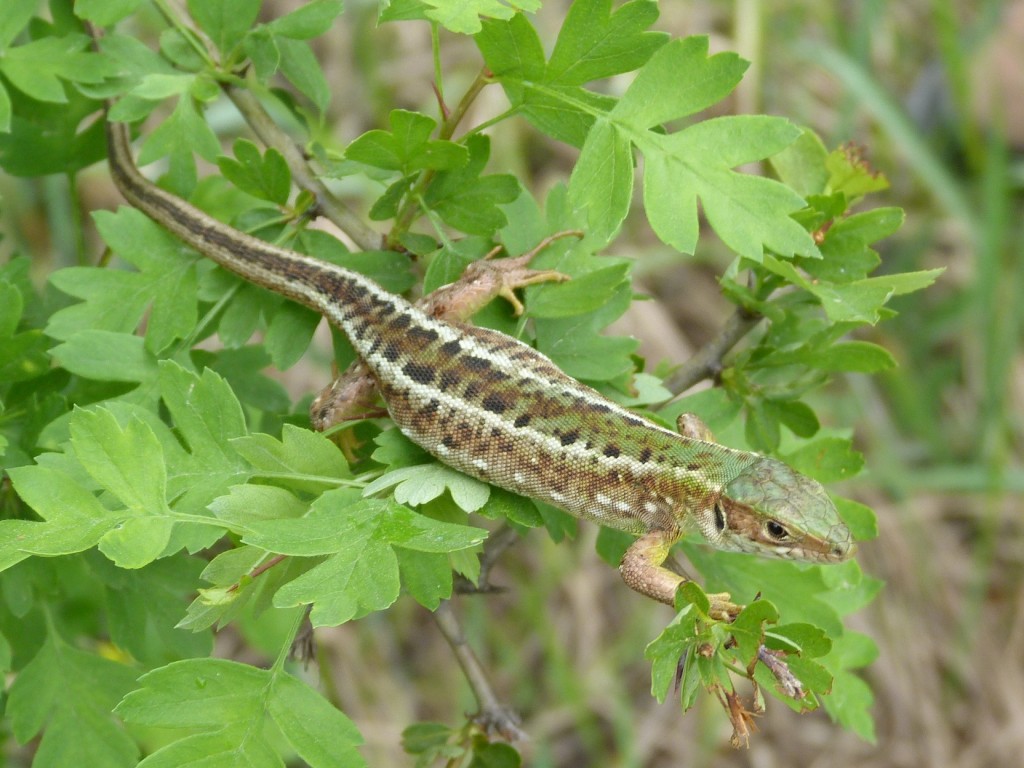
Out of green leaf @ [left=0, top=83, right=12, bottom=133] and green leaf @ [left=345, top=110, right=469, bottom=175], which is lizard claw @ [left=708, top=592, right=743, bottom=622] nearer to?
green leaf @ [left=345, top=110, right=469, bottom=175]

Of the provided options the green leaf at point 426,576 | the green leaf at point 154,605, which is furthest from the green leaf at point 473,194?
the green leaf at point 154,605

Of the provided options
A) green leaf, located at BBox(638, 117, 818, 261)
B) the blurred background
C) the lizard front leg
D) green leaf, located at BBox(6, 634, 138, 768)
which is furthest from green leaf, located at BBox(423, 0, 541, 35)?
the blurred background

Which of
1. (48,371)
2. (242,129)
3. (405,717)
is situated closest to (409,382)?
(48,371)

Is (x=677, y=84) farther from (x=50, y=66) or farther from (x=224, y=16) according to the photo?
(x=50, y=66)

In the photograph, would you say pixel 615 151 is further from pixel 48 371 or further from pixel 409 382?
pixel 48 371

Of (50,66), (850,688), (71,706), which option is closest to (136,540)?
(71,706)

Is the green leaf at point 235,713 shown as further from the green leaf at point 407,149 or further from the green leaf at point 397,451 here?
the green leaf at point 407,149
